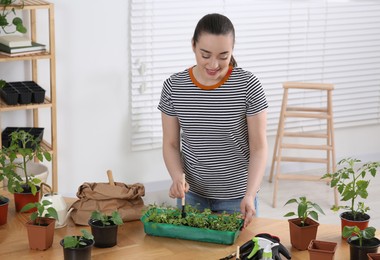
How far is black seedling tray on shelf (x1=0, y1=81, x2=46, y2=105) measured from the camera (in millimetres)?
4730

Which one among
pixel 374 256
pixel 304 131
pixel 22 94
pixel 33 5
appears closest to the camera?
pixel 374 256

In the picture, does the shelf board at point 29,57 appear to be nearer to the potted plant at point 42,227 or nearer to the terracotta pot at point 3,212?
the terracotta pot at point 3,212

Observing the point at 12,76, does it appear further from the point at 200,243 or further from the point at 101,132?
the point at 200,243

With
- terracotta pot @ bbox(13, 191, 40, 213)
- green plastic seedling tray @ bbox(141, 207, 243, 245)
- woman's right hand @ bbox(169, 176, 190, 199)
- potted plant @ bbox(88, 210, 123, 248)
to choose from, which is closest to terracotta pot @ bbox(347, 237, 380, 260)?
green plastic seedling tray @ bbox(141, 207, 243, 245)

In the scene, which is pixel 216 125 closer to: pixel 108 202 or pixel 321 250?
pixel 108 202

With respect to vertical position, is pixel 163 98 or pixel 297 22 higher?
pixel 297 22

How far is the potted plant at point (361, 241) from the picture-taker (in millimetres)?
2574

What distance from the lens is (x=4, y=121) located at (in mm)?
5090

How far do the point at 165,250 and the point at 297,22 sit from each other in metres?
3.59

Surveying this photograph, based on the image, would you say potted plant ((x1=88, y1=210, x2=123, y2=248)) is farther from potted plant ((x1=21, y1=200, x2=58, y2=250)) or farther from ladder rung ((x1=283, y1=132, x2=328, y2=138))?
ladder rung ((x1=283, y1=132, x2=328, y2=138))

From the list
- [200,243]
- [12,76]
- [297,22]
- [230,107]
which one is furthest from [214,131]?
[297,22]

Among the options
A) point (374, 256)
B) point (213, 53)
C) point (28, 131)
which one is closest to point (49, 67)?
point (28, 131)

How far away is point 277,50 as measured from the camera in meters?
5.92

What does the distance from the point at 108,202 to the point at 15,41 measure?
203 cm
